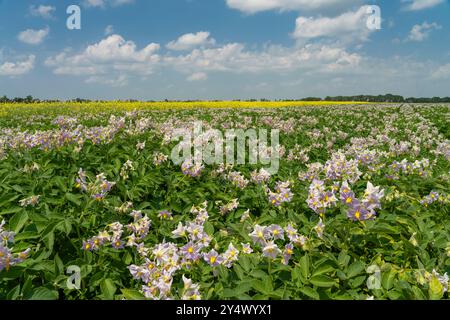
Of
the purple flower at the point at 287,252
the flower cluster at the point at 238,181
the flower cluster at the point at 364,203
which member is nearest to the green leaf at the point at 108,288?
the purple flower at the point at 287,252

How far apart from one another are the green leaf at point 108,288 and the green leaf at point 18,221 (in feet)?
2.65

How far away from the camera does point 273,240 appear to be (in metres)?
2.16

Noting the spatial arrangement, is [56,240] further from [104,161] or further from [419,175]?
[419,175]

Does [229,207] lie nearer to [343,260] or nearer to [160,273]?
[343,260]

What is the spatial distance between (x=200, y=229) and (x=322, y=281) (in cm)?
85

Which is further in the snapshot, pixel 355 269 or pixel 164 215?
pixel 164 215

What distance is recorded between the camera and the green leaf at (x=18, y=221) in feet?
8.63

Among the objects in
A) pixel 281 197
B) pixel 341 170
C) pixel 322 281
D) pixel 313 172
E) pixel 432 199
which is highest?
pixel 341 170

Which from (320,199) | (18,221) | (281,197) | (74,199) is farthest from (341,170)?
(18,221)

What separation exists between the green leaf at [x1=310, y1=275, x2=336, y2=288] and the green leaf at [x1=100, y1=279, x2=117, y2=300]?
1244 millimetres

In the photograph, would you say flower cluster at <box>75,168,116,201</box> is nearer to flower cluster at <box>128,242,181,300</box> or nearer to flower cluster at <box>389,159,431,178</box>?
flower cluster at <box>128,242,181,300</box>

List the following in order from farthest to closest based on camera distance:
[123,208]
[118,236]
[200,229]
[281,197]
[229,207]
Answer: [229,207] < [281,197] < [123,208] < [118,236] < [200,229]
